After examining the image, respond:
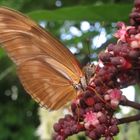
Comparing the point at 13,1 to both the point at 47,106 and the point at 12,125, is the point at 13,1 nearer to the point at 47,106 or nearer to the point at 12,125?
the point at 47,106

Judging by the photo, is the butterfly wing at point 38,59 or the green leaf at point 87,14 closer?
the butterfly wing at point 38,59

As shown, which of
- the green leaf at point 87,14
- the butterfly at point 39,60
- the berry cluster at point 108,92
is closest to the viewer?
the berry cluster at point 108,92

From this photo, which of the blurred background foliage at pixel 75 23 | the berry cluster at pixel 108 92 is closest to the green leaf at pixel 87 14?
the blurred background foliage at pixel 75 23

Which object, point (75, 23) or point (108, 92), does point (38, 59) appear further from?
point (75, 23)

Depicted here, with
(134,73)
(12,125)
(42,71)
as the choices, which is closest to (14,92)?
(12,125)

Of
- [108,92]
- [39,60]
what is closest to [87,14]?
[39,60]

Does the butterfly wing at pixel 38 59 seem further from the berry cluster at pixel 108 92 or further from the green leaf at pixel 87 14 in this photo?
the green leaf at pixel 87 14
